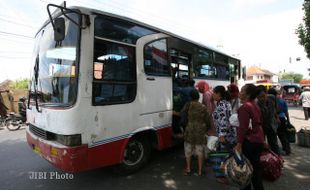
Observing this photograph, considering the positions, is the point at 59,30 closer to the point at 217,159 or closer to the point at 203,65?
the point at 217,159

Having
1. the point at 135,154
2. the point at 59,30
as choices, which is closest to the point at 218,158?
the point at 135,154

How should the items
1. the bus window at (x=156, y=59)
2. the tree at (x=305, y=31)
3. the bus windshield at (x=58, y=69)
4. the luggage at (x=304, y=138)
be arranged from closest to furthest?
the bus windshield at (x=58, y=69), the bus window at (x=156, y=59), the luggage at (x=304, y=138), the tree at (x=305, y=31)

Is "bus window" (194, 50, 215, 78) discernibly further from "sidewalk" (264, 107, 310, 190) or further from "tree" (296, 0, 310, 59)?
"tree" (296, 0, 310, 59)

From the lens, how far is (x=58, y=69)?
3.36 meters

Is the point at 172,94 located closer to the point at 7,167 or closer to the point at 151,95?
the point at 151,95

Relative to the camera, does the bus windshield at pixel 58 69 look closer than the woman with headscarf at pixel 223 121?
Yes

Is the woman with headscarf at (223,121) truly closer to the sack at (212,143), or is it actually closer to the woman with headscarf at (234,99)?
the sack at (212,143)

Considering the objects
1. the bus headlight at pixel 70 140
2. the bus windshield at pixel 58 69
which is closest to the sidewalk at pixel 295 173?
the bus headlight at pixel 70 140

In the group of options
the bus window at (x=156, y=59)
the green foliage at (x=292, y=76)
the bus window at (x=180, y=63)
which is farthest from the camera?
the green foliage at (x=292, y=76)

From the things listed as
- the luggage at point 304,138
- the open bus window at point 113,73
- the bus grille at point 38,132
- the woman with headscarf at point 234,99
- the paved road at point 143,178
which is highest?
the open bus window at point 113,73

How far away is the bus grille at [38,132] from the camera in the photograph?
11.3ft

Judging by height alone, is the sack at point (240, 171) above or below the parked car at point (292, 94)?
below

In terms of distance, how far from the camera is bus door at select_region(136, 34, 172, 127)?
4062 millimetres

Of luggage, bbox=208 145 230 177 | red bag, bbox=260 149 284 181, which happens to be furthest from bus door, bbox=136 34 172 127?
red bag, bbox=260 149 284 181
